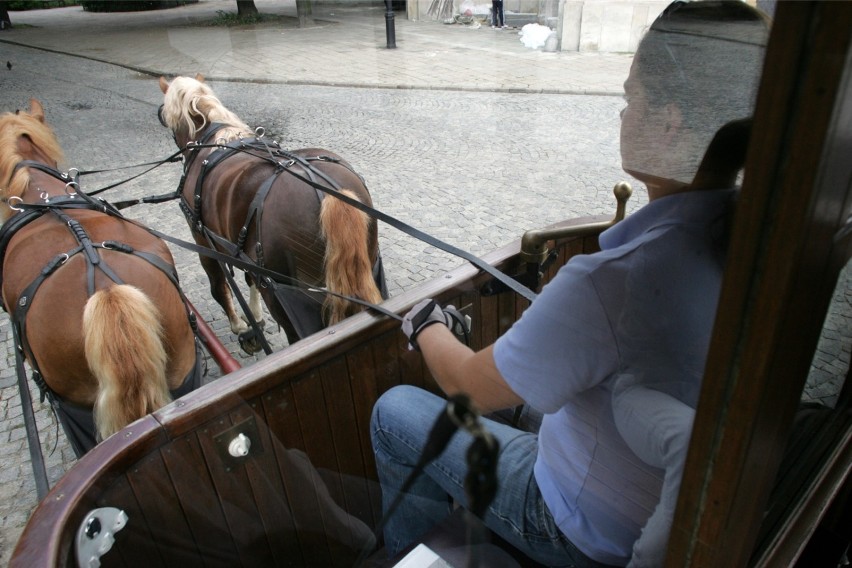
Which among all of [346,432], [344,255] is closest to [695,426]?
[346,432]

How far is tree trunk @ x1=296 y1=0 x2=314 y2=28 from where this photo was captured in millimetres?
17378

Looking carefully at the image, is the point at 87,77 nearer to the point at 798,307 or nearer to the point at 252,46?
the point at 252,46

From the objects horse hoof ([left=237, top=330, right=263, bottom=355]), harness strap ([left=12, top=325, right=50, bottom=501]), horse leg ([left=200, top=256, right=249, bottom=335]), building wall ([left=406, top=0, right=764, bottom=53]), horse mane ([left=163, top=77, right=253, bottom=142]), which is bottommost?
horse hoof ([left=237, top=330, right=263, bottom=355])

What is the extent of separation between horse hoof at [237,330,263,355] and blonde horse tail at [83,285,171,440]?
1.53m

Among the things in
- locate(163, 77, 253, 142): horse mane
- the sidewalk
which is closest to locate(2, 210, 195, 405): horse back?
locate(163, 77, 253, 142): horse mane

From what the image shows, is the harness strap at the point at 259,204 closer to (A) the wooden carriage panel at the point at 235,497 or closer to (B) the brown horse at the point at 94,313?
(B) the brown horse at the point at 94,313

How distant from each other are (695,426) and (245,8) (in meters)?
20.4

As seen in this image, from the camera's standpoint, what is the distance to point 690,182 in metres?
0.74

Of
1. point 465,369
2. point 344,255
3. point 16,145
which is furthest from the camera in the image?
point 16,145

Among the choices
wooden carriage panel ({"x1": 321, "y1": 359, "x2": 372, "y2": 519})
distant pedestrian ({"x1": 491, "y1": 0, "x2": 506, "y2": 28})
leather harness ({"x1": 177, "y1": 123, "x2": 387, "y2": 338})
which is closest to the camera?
wooden carriage panel ({"x1": 321, "y1": 359, "x2": 372, "y2": 519})

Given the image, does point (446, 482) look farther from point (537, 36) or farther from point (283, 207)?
point (537, 36)

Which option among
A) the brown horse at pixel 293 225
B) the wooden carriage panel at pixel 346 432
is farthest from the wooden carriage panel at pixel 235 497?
the brown horse at pixel 293 225

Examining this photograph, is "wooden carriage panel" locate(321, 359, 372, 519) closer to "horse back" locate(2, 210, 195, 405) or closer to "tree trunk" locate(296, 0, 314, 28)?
"horse back" locate(2, 210, 195, 405)

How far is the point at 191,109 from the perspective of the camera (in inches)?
139
